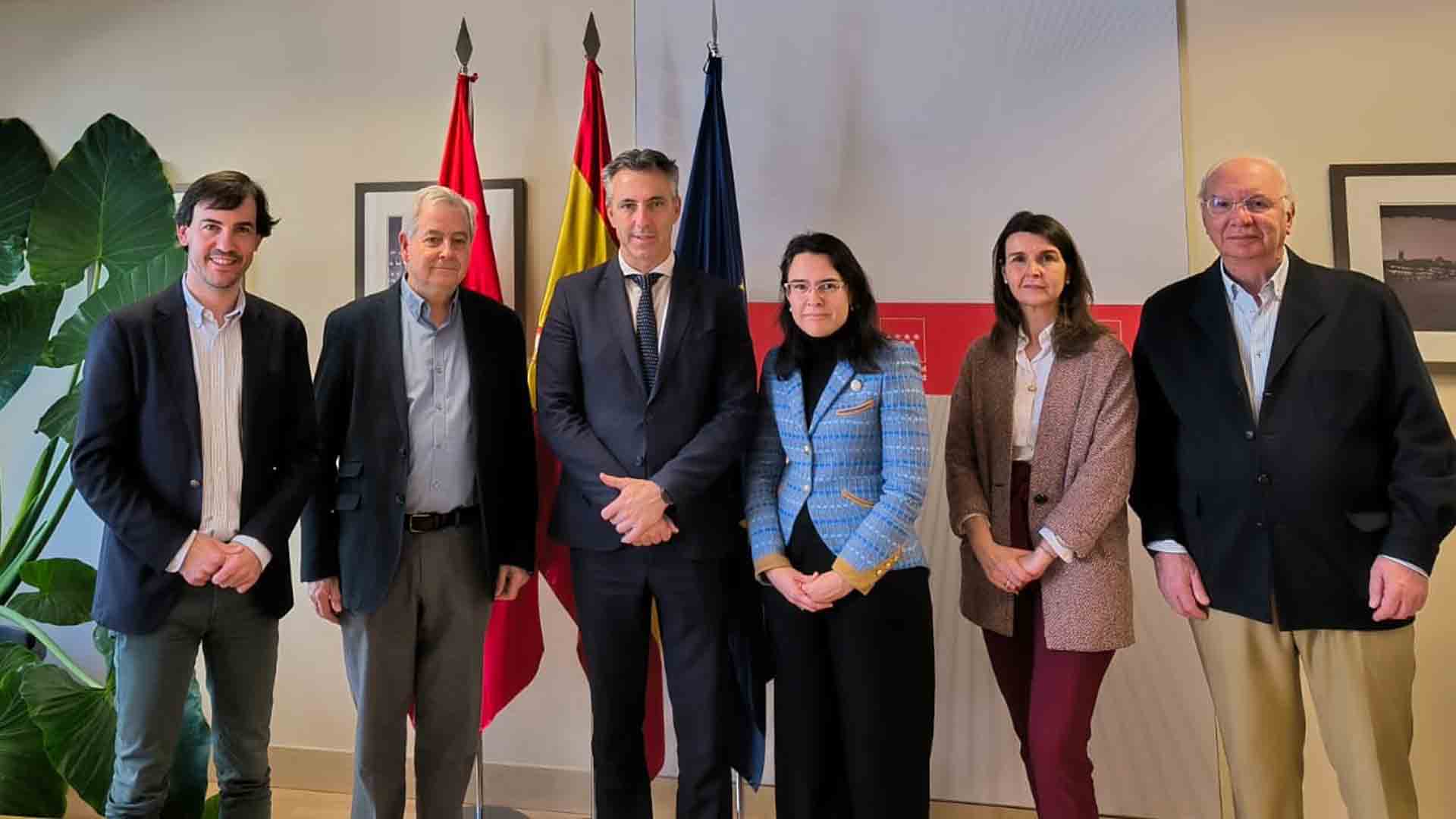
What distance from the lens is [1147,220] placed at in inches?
103

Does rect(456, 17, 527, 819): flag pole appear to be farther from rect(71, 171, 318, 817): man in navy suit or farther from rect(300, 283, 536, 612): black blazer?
rect(300, 283, 536, 612): black blazer

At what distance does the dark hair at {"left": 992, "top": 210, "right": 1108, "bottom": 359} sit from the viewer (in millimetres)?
1889

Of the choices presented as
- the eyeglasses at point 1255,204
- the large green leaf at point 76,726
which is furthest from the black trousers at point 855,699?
the large green leaf at point 76,726

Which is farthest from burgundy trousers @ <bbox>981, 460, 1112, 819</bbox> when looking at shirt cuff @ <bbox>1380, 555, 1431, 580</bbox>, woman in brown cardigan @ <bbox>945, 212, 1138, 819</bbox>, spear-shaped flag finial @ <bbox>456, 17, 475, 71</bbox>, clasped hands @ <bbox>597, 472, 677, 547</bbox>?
spear-shaped flag finial @ <bbox>456, 17, 475, 71</bbox>

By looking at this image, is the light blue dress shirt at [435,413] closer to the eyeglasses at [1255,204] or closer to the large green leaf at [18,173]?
the eyeglasses at [1255,204]

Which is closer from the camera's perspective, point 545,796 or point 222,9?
point 545,796

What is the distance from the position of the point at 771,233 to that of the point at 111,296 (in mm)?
2138

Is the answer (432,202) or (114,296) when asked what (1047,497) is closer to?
(432,202)

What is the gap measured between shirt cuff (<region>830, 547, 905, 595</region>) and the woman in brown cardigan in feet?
0.95

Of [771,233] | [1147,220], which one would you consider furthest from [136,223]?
[1147,220]

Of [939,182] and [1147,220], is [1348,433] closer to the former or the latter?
[1147,220]

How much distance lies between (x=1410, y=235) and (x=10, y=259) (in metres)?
4.71

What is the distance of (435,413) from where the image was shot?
1.98 m

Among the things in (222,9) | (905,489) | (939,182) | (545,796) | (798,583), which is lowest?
(545,796)
